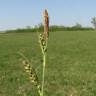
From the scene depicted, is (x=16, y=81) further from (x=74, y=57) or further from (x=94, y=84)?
(x=74, y=57)

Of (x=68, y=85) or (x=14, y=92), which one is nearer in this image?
(x=14, y=92)

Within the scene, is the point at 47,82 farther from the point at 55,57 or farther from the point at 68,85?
the point at 55,57

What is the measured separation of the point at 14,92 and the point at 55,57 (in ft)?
29.4

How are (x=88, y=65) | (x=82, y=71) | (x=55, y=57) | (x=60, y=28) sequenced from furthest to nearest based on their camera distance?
(x=60, y=28)
(x=55, y=57)
(x=88, y=65)
(x=82, y=71)

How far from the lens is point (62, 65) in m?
15.9

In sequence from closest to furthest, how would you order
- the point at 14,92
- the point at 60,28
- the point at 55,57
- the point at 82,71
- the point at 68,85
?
1. the point at 14,92
2. the point at 68,85
3. the point at 82,71
4. the point at 55,57
5. the point at 60,28

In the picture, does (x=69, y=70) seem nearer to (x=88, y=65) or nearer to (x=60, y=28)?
(x=88, y=65)

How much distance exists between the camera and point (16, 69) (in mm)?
14461


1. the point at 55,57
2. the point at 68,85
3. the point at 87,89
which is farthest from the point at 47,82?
the point at 55,57

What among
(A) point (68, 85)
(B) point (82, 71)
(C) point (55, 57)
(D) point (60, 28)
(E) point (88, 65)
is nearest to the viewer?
(A) point (68, 85)

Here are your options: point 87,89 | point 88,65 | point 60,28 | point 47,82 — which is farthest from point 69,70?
point 60,28

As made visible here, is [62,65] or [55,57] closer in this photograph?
[62,65]

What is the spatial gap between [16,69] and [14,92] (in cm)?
428

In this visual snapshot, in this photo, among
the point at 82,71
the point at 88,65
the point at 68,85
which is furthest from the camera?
the point at 88,65
